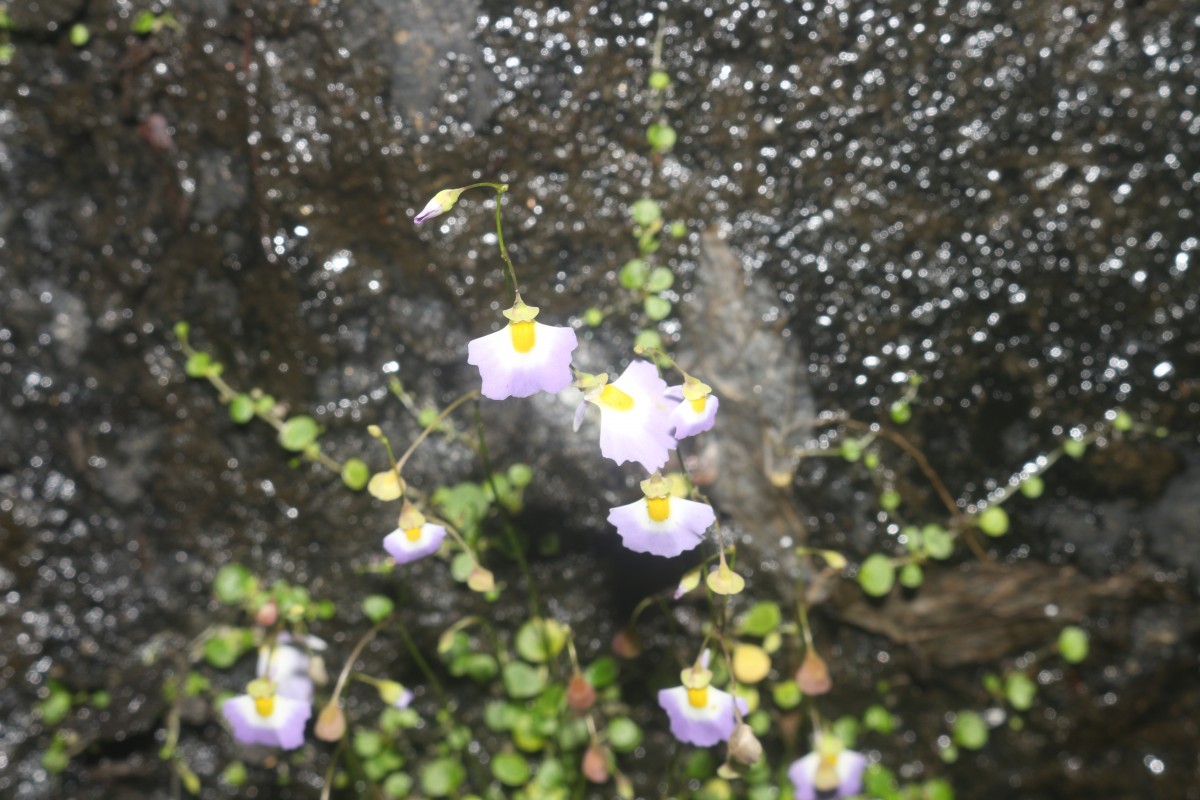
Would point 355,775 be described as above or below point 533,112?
below

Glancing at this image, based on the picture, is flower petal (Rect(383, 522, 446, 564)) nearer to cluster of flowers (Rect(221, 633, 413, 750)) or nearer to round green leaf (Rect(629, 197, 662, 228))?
cluster of flowers (Rect(221, 633, 413, 750))

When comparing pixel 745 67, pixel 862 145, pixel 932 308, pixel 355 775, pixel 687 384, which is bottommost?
pixel 355 775


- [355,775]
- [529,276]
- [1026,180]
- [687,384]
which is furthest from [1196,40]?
[355,775]

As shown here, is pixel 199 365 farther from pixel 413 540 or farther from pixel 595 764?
pixel 595 764

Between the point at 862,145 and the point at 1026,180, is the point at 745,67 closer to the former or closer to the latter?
the point at 862,145

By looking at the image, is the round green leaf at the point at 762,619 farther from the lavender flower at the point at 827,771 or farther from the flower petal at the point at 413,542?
the flower petal at the point at 413,542

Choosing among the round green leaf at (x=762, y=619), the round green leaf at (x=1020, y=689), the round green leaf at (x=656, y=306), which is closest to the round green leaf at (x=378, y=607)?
the round green leaf at (x=762, y=619)
